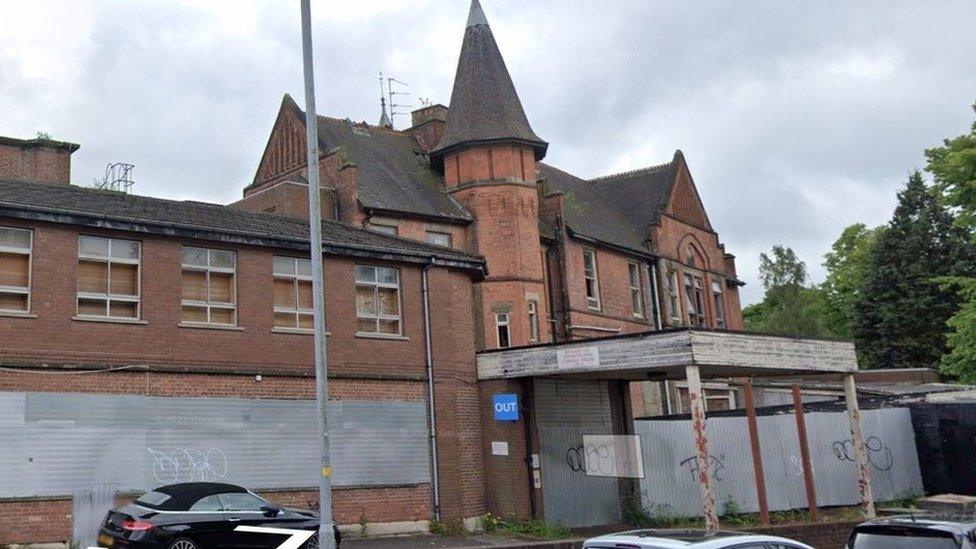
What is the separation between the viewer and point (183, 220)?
808 inches

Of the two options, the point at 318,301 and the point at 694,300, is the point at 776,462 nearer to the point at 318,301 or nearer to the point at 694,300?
the point at 318,301

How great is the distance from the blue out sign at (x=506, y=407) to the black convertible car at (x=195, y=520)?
8195mm

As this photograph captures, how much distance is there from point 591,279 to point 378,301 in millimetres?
15599

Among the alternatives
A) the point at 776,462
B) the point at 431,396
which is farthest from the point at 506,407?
the point at 776,462

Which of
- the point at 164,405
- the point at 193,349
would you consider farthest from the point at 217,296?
the point at 164,405

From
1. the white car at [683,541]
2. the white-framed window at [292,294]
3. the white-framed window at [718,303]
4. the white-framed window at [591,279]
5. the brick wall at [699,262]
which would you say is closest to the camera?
the white car at [683,541]

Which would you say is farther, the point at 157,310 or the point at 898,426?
the point at 898,426

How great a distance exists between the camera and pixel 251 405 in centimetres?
2036

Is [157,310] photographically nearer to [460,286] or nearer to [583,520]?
[460,286]

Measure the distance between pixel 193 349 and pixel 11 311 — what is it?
11.5 ft

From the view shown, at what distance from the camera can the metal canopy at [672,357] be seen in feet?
67.0

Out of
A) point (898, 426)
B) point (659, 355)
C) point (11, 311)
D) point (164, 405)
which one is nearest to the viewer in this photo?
point (11, 311)

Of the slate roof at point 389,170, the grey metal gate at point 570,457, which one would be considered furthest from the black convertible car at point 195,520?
the slate roof at point 389,170

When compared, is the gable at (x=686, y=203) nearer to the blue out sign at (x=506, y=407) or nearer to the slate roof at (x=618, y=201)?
the slate roof at (x=618, y=201)
